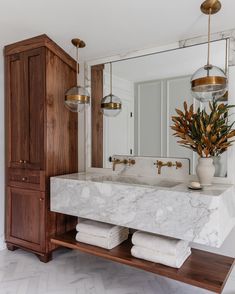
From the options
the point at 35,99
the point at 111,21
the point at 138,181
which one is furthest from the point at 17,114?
the point at 138,181

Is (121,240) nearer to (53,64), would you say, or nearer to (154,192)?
(154,192)

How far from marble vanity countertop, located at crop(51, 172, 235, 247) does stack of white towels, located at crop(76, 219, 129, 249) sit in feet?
0.52

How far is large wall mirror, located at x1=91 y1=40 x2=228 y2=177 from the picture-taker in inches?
91.3

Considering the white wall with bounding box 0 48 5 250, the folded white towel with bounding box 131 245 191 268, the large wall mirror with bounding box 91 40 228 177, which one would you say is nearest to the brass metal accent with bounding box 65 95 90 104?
the large wall mirror with bounding box 91 40 228 177

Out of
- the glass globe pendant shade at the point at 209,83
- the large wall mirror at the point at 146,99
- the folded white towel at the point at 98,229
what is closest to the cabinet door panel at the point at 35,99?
the large wall mirror at the point at 146,99

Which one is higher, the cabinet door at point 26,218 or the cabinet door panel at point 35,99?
the cabinet door panel at point 35,99

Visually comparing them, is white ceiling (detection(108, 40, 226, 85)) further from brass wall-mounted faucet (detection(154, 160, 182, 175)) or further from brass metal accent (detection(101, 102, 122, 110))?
brass wall-mounted faucet (detection(154, 160, 182, 175))

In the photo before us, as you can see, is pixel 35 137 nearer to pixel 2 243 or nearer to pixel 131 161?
pixel 131 161

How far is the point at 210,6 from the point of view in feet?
6.08

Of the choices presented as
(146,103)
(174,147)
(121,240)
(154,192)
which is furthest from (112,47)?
(121,240)

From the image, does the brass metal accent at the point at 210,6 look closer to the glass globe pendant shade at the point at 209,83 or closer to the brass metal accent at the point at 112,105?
the glass globe pendant shade at the point at 209,83

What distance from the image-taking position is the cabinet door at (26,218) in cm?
253

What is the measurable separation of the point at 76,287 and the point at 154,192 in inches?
41.4

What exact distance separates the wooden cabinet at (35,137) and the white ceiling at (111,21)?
162 mm
